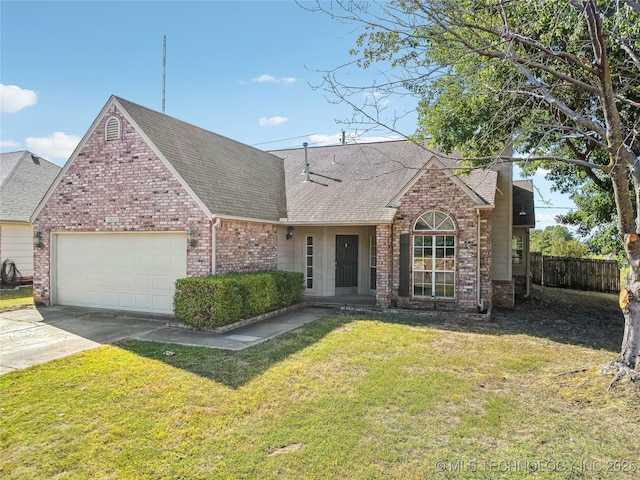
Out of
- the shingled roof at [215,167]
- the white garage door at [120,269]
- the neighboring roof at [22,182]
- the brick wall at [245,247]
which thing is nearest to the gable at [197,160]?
the shingled roof at [215,167]

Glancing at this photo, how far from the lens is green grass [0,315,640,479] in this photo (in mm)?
3871

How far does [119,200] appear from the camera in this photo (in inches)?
460

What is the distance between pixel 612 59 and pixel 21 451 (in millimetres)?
12010

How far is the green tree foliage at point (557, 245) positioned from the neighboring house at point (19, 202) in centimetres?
2727

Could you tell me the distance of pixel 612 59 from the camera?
27.9 feet

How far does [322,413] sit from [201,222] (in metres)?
6.94

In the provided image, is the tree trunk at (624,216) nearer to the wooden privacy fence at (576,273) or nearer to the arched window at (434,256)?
the arched window at (434,256)

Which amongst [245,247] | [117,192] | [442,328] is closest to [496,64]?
[442,328]

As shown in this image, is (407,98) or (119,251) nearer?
(407,98)

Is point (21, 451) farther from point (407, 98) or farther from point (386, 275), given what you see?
point (386, 275)

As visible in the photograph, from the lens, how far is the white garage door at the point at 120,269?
36.9 ft

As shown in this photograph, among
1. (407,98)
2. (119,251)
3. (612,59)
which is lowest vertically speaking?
(119,251)

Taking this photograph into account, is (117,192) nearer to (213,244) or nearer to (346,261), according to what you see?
(213,244)

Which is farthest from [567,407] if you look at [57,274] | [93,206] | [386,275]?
[57,274]
